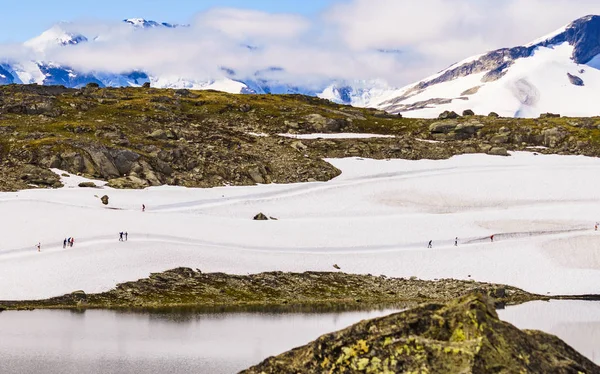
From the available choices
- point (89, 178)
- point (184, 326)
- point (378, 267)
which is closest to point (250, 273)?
point (378, 267)

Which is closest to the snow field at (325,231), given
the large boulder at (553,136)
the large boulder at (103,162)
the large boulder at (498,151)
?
the large boulder at (103,162)

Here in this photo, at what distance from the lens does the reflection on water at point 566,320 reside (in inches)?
2290

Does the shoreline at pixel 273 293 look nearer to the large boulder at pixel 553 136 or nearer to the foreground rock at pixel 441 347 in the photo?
the foreground rock at pixel 441 347

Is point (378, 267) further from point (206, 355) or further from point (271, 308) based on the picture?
point (206, 355)

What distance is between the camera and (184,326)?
63000mm

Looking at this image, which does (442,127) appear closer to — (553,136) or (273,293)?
(553,136)

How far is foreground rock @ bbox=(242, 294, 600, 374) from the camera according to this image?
1694cm

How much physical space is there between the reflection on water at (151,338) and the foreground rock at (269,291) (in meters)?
5.37

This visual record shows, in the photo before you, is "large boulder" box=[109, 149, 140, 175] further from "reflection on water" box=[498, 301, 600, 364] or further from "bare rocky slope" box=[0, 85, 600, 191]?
"reflection on water" box=[498, 301, 600, 364]

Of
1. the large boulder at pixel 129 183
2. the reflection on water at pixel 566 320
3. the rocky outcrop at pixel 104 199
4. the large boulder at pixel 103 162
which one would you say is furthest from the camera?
the large boulder at pixel 103 162

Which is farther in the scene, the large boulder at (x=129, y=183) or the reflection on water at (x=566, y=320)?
the large boulder at (x=129, y=183)

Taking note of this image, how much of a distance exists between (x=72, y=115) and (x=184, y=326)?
111418mm

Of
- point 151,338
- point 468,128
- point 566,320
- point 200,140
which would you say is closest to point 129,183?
point 200,140

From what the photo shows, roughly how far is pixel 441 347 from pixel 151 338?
43.2 metres
